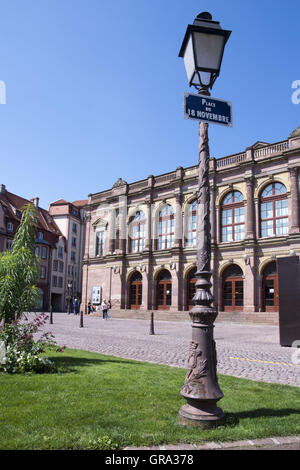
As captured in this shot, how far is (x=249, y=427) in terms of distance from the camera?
14.1ft

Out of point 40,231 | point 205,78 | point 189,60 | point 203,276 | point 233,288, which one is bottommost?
point 233,288

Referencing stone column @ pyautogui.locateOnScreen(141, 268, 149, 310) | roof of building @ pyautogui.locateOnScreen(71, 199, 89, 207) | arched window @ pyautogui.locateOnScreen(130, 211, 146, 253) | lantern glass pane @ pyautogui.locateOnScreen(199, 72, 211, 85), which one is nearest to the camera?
lantern glass pane @ pyautogui.locateOnScreen(199, 72, 211, 85)

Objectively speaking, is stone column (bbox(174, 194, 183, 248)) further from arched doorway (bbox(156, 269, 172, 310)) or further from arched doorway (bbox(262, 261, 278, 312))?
arched doorway (bbox(262, 261, 278, 312))

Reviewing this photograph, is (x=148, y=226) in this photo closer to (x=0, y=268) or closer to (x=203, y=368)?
(x=0, y=268)

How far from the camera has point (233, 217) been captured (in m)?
33.7

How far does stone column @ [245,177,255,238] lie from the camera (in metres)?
31.4

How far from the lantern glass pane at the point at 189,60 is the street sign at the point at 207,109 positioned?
16.2 inches

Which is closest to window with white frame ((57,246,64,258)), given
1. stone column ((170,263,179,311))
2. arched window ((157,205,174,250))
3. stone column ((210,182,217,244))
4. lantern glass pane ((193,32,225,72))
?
arched window ((157,205,174,250))

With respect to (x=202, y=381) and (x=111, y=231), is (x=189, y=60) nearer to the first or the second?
(x=202, y=381)

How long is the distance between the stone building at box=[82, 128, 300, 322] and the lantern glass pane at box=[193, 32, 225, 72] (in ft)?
84.4

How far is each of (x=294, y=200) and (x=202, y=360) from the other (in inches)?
1071

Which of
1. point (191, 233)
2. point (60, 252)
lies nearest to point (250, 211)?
point (191, 233)

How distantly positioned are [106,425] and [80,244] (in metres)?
65.5

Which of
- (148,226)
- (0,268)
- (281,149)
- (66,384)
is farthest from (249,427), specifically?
(148,226)
